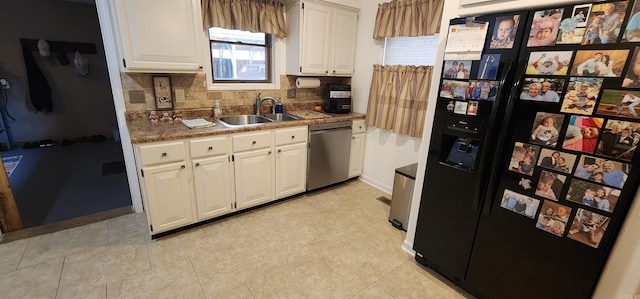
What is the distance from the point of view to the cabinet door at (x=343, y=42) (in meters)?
3.11

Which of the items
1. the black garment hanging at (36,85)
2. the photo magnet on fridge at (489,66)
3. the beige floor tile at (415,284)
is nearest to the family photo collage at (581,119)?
the photo magnet on fridge at (489,66)

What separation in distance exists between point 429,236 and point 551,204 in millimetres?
781

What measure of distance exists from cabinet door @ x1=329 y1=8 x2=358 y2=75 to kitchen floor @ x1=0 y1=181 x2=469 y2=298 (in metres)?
1.84

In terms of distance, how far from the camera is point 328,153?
3.08 metres

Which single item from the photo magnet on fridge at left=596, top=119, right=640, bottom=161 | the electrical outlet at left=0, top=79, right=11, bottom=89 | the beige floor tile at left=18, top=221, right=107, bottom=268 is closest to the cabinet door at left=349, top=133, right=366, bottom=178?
the photo magnet on fridge at left=596, top=119, right=640, bottom=161

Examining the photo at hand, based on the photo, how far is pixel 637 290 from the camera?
46.8 inches

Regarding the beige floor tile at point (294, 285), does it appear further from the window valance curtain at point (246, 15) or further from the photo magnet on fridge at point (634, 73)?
the window valance curtain at point (246, 15)

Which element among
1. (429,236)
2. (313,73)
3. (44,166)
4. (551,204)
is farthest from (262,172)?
(44,166)

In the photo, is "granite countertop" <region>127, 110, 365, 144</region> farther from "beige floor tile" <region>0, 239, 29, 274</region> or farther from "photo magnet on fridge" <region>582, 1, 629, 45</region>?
"photo magnet on fridge" <region>582, 1, 629, 45</region>

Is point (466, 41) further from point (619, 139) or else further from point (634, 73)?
point (619, 139)

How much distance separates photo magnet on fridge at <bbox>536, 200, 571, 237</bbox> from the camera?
1302 millimetres

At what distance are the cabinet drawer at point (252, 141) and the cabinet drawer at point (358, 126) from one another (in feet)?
3.66

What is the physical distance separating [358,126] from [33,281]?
3.06 meters

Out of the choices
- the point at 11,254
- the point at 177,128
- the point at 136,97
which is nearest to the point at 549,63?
the point at 177,128
